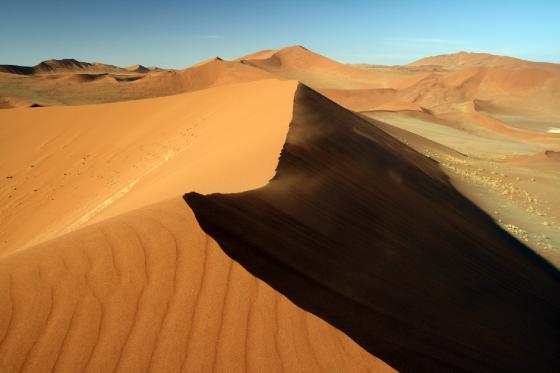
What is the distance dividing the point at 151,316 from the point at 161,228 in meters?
0.82

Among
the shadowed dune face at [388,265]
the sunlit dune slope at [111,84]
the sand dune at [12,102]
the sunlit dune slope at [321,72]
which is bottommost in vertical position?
the shadowed dune face at [388,265]

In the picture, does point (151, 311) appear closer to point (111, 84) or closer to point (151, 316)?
point (151, 316)

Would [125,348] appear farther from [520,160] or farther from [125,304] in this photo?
[520,160]

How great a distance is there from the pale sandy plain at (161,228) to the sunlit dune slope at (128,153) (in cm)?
6

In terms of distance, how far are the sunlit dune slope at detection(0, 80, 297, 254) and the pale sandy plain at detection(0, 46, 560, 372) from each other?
61 millimetres

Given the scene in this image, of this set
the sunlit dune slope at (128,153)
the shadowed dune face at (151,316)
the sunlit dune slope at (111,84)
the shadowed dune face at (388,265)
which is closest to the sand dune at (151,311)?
the shadowed dune face at (151,316)

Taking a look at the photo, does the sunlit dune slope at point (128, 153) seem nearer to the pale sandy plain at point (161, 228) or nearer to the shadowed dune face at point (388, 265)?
the pale sandy plain at point (161, 228)

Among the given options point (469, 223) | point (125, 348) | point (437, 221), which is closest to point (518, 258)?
point (469, 223)

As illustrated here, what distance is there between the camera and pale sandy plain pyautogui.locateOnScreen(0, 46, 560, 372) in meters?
2.14

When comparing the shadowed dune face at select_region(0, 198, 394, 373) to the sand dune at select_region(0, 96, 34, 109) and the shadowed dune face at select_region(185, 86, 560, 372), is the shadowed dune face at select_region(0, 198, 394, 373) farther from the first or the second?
the sand dune at select_region(0, 96, 34, 109)

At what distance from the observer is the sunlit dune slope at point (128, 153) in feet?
20.3

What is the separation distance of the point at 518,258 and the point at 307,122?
4306mm

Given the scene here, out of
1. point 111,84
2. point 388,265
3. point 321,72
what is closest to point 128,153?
point 388,265

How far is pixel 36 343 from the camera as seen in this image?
2.05 meters
